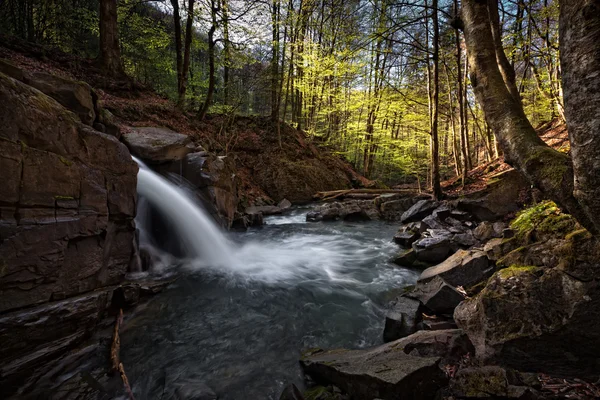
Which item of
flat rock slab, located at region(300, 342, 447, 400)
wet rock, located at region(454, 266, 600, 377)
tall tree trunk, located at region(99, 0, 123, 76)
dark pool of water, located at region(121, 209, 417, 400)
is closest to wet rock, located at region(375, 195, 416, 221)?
dark pool of water, located at region(121, 209, 417, 400)

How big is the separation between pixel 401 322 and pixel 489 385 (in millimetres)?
1609

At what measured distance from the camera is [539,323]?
106 inches

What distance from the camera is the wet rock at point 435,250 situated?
659 centimetres

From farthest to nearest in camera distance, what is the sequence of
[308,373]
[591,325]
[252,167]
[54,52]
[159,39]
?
[252,167]
[159,39]
[54,52]
[308,373]
[591,325]

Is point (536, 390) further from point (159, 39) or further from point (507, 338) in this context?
point (159, 39)

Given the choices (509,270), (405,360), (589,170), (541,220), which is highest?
(589,170)

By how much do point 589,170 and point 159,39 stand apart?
1721 centimetres

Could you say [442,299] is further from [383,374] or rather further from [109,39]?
[109,39]

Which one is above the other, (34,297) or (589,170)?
(589,170)

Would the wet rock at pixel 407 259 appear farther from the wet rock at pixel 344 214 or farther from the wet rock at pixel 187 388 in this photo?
the wet rock at pixel 344 214

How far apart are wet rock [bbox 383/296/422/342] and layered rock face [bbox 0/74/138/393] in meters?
4.00

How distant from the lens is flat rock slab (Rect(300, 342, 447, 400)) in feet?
7.80

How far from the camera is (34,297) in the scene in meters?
3.22

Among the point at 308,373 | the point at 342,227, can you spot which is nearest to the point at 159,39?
the point at 342,227
